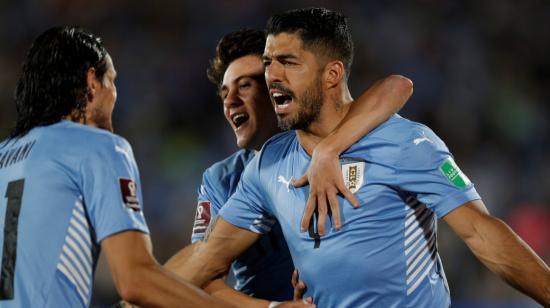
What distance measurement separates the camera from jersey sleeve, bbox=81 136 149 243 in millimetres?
3035

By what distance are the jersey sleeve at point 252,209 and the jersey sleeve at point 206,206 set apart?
446 mm

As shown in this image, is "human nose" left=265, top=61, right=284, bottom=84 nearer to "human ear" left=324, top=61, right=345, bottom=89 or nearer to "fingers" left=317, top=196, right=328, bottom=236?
"human ear" left=324, top=61, right=345, bottom=89

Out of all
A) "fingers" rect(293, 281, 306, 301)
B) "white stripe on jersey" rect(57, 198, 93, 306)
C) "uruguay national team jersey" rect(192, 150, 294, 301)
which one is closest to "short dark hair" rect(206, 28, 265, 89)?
"uruguay national team jersey" rect(192, 150, 294, 301)

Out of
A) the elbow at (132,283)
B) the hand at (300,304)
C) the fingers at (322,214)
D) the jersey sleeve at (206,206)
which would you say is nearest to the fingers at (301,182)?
the fingers at (322,214)

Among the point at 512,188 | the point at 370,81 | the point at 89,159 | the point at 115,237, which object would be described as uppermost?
the point at 89,159

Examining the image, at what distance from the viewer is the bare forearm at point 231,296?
4.14m

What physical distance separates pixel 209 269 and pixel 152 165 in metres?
5.85

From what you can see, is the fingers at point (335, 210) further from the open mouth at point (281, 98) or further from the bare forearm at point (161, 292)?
the bare forearm at point (161, 292)

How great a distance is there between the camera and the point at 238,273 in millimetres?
4730

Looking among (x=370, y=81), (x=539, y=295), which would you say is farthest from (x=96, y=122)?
(x=370, y=81)

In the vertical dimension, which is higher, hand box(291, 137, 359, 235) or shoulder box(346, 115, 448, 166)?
shoulder box(346, 115, 448, 166)

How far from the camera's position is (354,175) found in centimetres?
381

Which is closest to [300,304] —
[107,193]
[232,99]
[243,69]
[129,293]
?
[129,293]

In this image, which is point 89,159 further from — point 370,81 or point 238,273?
point 370,81
